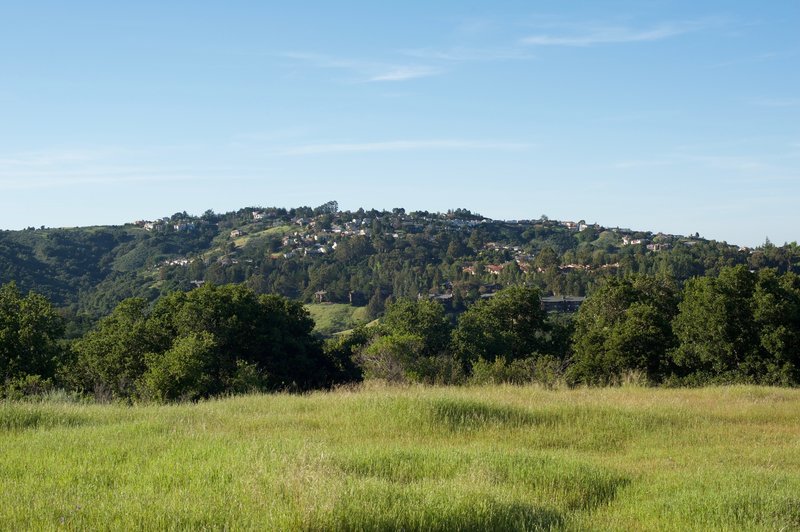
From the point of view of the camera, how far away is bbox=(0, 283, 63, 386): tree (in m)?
31.2

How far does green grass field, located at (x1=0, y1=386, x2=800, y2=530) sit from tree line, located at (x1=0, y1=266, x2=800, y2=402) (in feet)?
37.5

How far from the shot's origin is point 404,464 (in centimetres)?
911

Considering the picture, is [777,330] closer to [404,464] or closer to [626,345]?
[626,345]

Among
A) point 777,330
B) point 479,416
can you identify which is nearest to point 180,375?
point 479,416

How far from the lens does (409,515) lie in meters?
6.55

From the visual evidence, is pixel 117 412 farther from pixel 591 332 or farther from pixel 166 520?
pixel 591 332

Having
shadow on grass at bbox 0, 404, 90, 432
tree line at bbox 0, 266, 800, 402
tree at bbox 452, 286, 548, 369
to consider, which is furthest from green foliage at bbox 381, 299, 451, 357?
shadow on grass at bbox 0, 404, 90, 432

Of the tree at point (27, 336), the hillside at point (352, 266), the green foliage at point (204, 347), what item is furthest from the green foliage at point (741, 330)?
the hillside at point (352, 266)

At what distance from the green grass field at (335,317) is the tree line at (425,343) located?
6105 cm

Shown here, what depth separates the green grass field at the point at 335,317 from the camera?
113188 millimetres

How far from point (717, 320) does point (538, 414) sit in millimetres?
24934

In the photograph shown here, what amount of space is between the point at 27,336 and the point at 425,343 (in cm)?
2478

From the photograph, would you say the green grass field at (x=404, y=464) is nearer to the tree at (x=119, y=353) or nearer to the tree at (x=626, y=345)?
the tree at (x=626, y=345)

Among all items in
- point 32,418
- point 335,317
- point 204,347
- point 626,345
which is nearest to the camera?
point 32,418
